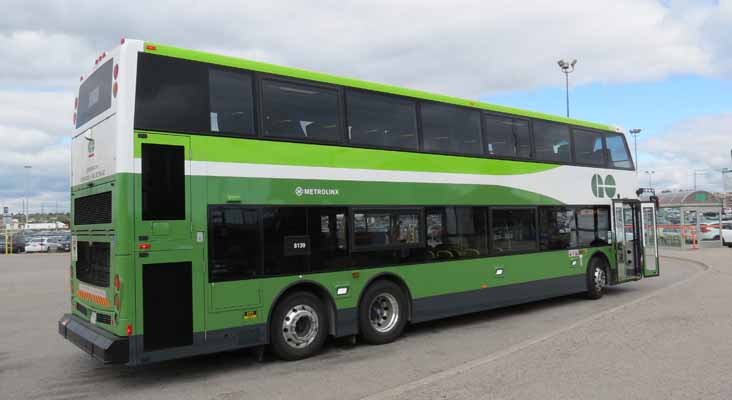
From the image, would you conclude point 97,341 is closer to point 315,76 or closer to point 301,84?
point 301,84

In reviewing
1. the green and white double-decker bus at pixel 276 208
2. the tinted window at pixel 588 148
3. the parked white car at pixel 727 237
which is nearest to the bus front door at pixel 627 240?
the tinted window at pixel 588 148

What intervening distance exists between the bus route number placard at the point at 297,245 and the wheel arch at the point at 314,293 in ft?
1.25

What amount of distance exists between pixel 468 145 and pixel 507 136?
1.17 metres

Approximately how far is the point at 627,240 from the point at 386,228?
7.84m

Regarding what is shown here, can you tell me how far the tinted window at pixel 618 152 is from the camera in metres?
13.4

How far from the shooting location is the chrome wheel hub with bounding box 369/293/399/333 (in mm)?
8492

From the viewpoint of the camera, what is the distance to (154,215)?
20.8 ft

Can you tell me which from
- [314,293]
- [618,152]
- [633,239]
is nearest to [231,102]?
[314,293]

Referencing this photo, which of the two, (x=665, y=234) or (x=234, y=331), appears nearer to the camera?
(x=234, y=331)

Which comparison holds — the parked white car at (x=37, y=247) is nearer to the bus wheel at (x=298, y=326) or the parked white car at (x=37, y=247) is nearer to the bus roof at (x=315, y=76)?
the bus roof at (x=315, y=76)

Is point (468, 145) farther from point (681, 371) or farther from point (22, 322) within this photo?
point (22, 322)

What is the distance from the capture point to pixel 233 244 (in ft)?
22.7

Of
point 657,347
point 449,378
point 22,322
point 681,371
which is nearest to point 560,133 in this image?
point 657,347

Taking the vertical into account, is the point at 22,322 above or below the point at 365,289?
below
